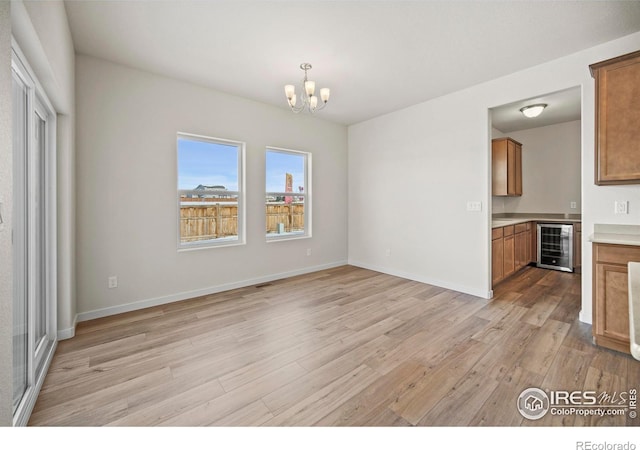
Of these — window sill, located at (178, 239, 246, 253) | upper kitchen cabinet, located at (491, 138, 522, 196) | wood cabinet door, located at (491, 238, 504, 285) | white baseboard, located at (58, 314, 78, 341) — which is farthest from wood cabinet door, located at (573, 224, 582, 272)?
white baseboard, located at (58, 314, 78, 341)

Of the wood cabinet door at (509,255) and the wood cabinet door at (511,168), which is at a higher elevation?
the wood cabinet door at (511,168)

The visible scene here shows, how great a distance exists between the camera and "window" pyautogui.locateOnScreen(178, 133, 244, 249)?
12.2 feet

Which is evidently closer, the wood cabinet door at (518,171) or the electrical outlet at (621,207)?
the electrical outlet at (621,207)

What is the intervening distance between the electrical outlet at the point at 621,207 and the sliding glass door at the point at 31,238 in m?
4.67

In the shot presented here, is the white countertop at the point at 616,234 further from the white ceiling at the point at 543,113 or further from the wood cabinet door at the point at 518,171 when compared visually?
the wood cabinet door at the point at 518,171

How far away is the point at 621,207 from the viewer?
265cm

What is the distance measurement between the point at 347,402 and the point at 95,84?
387 centimetres

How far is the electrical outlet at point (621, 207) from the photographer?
2623 mm

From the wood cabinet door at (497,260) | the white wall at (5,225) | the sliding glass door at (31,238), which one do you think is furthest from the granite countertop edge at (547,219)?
the sliding glass door at (31,238)

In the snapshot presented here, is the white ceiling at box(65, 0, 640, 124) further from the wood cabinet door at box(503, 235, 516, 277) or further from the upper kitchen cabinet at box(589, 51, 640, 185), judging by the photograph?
the wood cabinet door at box(503, 235, 516, 277)

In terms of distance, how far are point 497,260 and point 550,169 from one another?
305cm

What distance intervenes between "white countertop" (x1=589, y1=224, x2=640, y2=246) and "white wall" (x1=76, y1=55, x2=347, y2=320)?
3.83 metres

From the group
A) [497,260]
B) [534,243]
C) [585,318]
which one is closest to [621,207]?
[585,318]

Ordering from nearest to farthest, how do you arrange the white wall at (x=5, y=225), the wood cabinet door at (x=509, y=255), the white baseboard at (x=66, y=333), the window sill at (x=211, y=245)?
1. the white wall at (x=5, y=225)
2. the white baseboard at (x=66, y=333)
3. the window sill at (x=211, y=245)
4. the wood cabinet door at (x=509, y=255)
